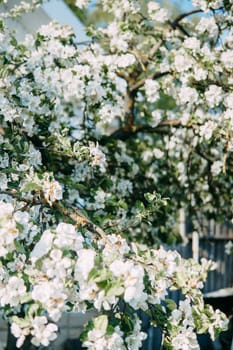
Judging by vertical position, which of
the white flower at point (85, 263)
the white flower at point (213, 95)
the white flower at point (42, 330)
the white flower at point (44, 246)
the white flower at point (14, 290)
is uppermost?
the white flower at point (213, 95)

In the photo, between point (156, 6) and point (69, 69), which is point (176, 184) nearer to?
point (156, 6)

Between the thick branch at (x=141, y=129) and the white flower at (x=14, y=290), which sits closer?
the white flower at (x=14, y=290)

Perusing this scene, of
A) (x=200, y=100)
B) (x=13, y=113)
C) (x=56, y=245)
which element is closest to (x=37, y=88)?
(x=13, y=113)

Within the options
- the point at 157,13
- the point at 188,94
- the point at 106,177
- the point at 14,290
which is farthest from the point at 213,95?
the point at 14,290

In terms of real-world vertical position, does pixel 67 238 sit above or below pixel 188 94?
below

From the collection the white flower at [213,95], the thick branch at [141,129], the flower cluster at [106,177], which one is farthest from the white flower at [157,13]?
the white flower at [213,95]

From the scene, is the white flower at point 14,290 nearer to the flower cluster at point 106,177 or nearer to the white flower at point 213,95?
the flower cluster at point 106,177

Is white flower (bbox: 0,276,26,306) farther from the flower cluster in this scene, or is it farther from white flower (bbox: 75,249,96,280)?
white flower (bbox: 75,249,96,280)

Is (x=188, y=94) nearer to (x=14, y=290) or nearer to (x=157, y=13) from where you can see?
(x=157, y=13)

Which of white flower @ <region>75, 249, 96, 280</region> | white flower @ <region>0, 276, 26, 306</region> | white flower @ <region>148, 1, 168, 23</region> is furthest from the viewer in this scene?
white flower @ <region>148, 1, 168, 23</region>

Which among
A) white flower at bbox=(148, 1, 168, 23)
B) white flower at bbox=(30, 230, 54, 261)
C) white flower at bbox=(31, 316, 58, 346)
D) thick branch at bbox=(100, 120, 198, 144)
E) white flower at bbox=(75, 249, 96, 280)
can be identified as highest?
white flower at bbox=(148, 1, 168, 23)

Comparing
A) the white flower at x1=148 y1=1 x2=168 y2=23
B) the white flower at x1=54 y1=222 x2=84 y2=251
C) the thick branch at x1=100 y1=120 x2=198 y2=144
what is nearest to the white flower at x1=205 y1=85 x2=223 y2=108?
the thick branch at x1=100 y1=120 x2=198 y2=144

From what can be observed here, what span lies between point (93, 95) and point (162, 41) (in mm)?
1292

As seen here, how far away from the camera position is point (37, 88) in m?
3.77
